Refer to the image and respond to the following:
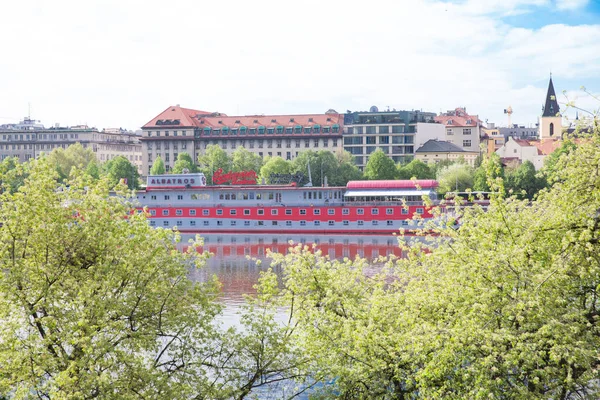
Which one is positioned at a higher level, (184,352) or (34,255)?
(34,255)

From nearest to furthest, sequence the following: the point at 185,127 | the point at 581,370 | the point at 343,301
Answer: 1. the point at 581,370
2. the point at 343,301
3. the point at 185,127

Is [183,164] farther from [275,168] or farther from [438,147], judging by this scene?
[438,147]

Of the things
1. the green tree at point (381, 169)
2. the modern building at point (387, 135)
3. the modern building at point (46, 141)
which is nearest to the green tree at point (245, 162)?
the modern building at point (387, 135)

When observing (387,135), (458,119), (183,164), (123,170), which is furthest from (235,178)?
(458,119)

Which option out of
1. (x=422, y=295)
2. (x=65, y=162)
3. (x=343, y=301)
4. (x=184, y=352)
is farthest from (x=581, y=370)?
(x=65, y=162)

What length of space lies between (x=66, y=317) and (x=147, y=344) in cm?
155

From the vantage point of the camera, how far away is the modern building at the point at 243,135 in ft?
372

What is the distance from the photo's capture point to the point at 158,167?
10719cm

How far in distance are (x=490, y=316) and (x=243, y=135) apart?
10355cm

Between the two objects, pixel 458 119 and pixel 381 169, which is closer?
pixel 381 169

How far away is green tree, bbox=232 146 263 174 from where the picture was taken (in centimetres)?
10019

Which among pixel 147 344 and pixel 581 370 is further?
pixel 147 344

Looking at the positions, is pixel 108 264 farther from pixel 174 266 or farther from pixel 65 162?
pixel 65 162

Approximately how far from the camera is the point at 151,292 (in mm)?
14570
